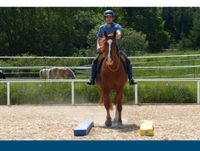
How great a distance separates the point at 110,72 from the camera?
8828mm

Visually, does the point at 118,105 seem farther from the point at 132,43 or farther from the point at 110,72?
the point at 132,43

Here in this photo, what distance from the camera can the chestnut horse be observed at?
8.53 m

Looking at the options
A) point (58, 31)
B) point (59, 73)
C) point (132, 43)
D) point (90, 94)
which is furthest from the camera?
point (58, 31)

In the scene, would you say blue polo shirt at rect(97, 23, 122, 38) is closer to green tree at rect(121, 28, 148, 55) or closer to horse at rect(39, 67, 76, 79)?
horse at rect(39, 67, 76, 79)

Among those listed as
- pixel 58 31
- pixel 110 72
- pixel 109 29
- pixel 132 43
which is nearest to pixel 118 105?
pixel 110 72

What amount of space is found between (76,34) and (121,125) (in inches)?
929

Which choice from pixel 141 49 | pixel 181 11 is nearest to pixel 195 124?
pixel 141 49

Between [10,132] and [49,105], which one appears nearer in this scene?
[10,132]

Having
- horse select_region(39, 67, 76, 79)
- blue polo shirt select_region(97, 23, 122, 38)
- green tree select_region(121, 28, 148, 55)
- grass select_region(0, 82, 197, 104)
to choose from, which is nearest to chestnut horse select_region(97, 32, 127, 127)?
blue polo shirt select_region(97, 23, 122, 38)

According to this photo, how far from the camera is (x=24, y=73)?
20203 mm

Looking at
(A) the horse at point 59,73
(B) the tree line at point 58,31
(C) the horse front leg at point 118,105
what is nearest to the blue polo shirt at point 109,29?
(C) the horse front leg at point 118,105

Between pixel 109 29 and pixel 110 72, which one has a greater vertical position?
pixel 109 29

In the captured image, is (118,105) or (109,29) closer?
(109,29)

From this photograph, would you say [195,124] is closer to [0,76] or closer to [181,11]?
[0,76]
